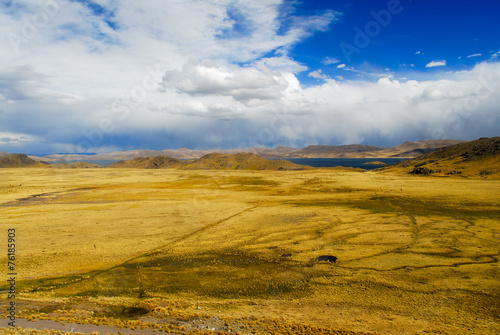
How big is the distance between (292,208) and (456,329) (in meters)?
26.2

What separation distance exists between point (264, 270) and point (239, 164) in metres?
120

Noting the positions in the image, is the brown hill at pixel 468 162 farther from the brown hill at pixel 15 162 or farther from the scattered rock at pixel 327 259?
the brown hill at pixel 15 162

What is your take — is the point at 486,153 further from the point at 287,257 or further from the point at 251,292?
the point at 251,292

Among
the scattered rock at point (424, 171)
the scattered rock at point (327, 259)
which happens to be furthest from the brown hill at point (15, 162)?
the scattered rock at point (424, 171)

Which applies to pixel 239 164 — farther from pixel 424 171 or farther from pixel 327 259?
pixel 327 259

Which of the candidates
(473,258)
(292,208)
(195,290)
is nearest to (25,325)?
(195,290)

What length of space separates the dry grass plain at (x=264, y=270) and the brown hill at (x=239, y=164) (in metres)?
96.5

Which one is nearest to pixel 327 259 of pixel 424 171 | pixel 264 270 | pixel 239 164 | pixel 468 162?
pixel 264 270

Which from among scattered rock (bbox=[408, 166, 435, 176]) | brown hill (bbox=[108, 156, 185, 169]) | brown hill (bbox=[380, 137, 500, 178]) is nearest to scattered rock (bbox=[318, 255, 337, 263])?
brown hill (bbox=[380, 137, 500, 178])

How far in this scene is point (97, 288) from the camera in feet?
53.3

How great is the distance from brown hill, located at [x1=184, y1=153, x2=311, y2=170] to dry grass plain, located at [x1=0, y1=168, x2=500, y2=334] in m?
96.5

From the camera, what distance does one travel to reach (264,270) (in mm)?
18375

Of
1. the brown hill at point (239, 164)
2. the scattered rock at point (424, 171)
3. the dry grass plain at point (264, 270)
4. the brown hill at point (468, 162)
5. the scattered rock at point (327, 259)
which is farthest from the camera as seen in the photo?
the brown hill at point (239, 164)

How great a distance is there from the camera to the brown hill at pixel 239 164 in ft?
435
